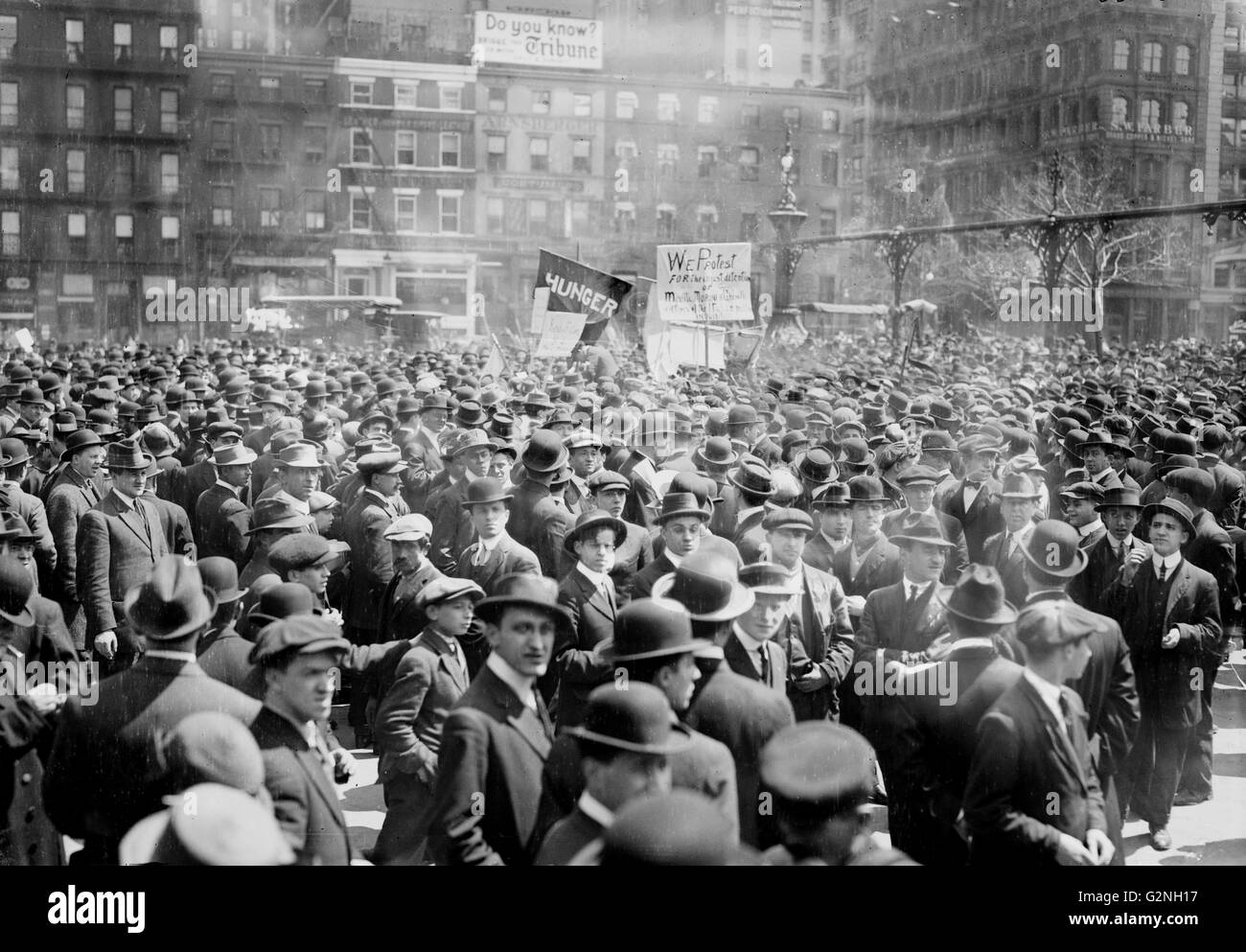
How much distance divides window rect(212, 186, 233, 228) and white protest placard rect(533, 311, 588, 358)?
112ft

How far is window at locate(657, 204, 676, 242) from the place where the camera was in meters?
41.8

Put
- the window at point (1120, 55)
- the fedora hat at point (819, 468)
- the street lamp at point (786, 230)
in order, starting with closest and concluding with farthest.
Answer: the fedora hat at point (819, 468)
the window at point (1120, 55)
the street lamp at point (786, 230)

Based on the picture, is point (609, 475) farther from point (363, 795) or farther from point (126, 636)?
point (126, 636)

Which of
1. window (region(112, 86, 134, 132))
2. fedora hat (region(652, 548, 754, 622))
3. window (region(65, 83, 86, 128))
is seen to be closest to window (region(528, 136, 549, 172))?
window (region(112, 86, 134, 132))

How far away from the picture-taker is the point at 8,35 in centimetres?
3195

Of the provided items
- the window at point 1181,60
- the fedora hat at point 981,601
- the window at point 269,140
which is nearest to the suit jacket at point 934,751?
the fedora hat at point 981,601

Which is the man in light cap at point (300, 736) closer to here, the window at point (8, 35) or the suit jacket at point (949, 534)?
the suit jacket at point (949, 534)

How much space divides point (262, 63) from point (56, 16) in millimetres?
7263

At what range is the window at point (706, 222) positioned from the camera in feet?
131

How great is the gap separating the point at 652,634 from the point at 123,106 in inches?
1695

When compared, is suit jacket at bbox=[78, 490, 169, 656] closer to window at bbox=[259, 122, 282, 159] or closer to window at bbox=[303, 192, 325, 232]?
window at bbox=[259, 122, 282, 159]

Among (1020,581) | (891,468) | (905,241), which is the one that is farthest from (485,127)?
(1020,581)

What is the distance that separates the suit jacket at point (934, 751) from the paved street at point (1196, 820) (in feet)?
3.91
